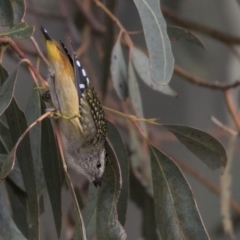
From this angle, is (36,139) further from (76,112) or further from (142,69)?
(142,69)

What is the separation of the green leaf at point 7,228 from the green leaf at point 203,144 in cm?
34

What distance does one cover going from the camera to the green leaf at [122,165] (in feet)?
4.18

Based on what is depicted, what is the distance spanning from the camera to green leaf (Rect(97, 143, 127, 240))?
1.03 metres

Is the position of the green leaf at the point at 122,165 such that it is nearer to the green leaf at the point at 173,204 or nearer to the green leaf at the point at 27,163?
the green leaf at the point at 173,204

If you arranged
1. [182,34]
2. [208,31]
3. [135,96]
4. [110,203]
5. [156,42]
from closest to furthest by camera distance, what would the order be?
[156,42] → [110,203] → [135,96] → [182,34] → [208,31]

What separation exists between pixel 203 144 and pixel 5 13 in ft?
1.47

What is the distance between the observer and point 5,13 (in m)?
1.03

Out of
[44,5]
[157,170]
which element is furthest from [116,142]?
[44,5]

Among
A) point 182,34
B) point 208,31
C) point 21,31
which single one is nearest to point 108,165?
point 21,31

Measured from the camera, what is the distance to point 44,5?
269cm

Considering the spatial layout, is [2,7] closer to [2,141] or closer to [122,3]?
[2,141]

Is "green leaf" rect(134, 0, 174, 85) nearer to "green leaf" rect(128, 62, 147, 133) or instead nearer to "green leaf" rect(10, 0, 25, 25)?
"green leaf" rect(10, 0, 25, 25)

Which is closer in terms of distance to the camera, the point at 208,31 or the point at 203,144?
the point at 203,144

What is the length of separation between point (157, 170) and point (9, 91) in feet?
1.17
